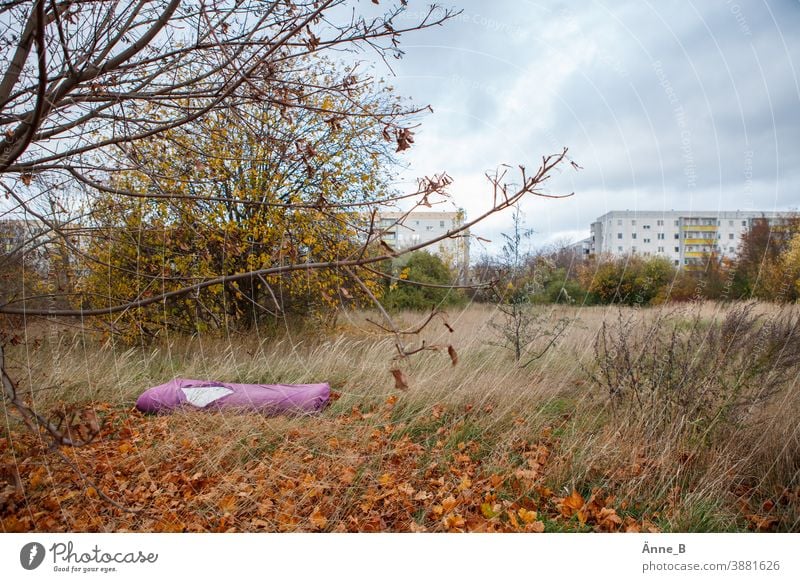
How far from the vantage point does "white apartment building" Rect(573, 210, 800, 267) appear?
146 inches

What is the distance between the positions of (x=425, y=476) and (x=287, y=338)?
317 cm

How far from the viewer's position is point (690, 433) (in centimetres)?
294

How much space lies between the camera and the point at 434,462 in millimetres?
2684

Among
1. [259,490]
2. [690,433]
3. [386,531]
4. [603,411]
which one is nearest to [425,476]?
[386,531]

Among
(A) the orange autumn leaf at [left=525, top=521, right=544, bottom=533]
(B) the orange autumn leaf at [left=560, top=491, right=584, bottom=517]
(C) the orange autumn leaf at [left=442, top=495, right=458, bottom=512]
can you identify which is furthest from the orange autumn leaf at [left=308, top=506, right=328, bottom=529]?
(B) the orange autumn leaf at [left=560, top=491, right=584, bottom=517]

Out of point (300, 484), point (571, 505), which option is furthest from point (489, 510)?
point (300, 484)

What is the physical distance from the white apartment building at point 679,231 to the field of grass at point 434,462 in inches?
28.6

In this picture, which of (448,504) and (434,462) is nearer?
(448,504)

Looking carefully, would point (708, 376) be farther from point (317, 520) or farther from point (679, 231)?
point (317, 520)

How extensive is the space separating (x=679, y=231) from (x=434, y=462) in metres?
2.56

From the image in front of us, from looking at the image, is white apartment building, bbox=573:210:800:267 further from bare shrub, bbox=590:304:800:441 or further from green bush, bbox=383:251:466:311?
green bush, bbox=383:251:466:311

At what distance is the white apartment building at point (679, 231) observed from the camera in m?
3.71

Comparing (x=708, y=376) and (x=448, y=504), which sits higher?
(x=708, y=376)

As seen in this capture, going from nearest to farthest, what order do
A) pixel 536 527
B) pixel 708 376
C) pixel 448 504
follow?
pixel 536 527
pixel 448 504
pixel 708 376
